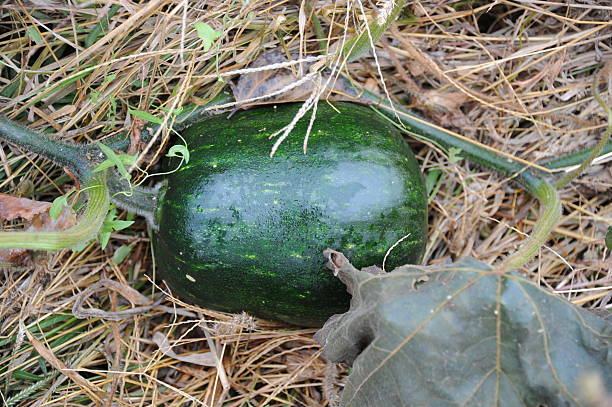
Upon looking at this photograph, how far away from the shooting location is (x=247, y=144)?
2.41 m

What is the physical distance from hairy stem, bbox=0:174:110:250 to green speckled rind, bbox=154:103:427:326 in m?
0.29

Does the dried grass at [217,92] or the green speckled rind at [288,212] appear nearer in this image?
the green speckled rind at [288,212]

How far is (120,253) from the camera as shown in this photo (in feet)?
9.24

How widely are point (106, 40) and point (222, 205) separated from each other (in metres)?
0.93

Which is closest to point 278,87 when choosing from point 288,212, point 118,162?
point 288,212

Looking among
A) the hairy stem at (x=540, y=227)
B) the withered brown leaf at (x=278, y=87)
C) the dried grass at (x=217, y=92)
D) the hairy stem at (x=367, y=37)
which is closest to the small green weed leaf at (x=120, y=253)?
the dried grass at (x=217, y=92)

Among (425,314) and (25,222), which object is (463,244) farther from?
(25,222)

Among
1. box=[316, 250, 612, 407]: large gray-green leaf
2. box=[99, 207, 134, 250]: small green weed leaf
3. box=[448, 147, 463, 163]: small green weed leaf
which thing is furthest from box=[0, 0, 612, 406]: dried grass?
box=[316, 250, 612, 407]: large gray-green leaf

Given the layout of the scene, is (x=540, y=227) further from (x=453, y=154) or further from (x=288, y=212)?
(x=288, y=212)

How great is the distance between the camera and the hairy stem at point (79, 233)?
1924 millimetres

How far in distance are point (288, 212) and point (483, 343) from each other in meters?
0.89

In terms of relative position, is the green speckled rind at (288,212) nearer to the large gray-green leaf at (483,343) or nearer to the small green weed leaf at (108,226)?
the small green weed leaf at (108,226)

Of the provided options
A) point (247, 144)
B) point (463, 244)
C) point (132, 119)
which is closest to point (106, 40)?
point (132, 119)

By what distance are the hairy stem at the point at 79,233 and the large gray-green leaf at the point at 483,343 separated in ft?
3.63
